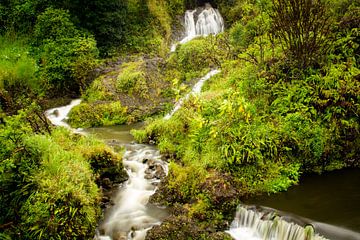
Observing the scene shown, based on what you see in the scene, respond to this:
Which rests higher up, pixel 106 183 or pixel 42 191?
pixel 42 191

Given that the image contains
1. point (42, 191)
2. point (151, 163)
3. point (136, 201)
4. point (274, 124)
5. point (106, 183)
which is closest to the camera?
point (42, 191)

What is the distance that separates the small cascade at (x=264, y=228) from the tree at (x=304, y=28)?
5.44m

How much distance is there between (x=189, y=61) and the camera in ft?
61.0

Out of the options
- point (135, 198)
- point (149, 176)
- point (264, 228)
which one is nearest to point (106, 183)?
point (135, 198)

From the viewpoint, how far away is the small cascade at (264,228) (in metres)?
6.87

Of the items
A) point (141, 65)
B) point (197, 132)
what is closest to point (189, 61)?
point (141, 65)

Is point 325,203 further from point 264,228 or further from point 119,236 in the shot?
point 119,236

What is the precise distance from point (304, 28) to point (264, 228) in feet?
20.7

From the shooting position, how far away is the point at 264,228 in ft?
24.0

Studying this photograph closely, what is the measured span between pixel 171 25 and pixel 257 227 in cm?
1894

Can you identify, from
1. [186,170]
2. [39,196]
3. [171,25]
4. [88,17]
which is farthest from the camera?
[171,25]

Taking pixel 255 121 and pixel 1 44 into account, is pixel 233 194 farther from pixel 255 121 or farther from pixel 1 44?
pixel 1 44

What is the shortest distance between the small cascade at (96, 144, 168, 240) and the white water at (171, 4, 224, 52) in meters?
14.5

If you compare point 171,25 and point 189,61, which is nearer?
point 189,61
